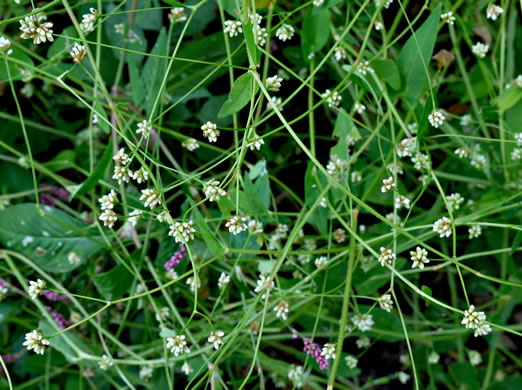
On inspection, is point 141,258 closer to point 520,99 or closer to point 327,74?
point 327,74

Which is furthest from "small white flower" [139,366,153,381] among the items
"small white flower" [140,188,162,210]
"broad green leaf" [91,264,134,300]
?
"small white flower" [140,188,162,210]

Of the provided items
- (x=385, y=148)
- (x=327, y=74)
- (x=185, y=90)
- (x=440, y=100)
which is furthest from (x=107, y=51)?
(x=440, y=100)

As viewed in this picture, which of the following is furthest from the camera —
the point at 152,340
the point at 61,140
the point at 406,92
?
the point at 61,140

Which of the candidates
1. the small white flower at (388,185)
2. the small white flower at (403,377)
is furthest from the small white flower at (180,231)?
the small white flower at (403,377)

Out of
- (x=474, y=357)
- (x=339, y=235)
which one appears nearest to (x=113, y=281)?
(x=339, y=235)

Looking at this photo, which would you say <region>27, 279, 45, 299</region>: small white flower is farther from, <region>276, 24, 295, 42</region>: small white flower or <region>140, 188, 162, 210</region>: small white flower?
<region>276, 24, 295, 42</region>: small white flower

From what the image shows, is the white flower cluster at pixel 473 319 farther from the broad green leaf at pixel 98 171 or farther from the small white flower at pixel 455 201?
the broad green leaf at pixel 98 171
